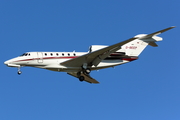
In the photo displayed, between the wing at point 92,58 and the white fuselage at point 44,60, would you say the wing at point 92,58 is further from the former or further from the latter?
the white fuselage at point 44,60

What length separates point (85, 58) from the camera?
2355cm

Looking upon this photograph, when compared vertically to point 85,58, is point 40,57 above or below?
above

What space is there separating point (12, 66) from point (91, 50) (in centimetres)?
588

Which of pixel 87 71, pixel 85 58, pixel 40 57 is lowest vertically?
pixel 87 71

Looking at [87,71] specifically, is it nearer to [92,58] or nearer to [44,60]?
[92,58]

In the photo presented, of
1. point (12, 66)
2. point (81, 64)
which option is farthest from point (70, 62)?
point (12, 66)

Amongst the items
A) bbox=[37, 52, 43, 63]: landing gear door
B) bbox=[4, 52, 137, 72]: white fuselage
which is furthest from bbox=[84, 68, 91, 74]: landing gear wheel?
bbox=[37, 52, 43, 63]: landing gear door

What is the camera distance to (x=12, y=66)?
2333 cm

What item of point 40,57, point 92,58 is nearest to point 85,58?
point 92,58

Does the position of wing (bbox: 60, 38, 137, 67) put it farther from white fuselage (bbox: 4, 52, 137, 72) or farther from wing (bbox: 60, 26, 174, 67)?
white fuselage (bbox: 4, 52, 137, 72)

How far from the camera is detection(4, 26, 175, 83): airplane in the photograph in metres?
23.3

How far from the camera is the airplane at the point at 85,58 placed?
76.6ft

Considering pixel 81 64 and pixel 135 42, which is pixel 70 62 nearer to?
pixel 81 64

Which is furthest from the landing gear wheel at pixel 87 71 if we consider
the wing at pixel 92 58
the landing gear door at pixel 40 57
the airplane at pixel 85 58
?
the landing gear door at pixel 40 57
